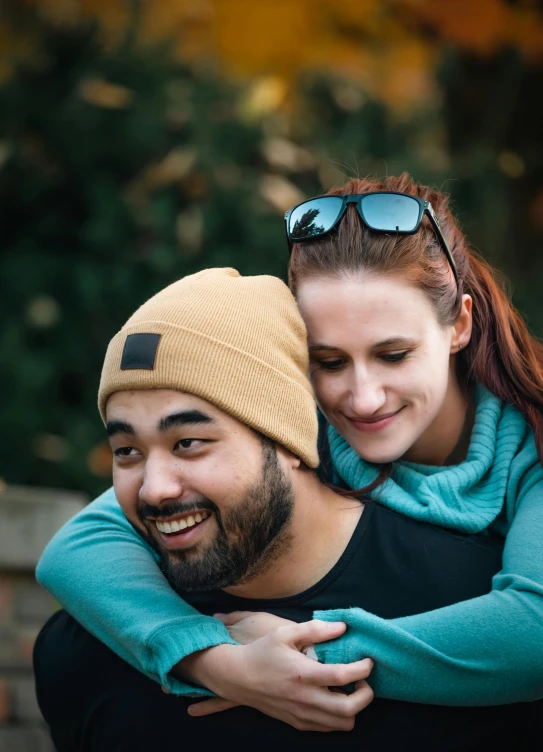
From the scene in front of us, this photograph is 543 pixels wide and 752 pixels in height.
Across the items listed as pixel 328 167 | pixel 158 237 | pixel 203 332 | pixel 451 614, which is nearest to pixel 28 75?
pixel 158 237

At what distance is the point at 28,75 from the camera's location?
6.40m

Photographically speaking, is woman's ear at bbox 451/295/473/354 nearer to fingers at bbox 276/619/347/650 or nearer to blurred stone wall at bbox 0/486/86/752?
fingers at bbox 276/619/347/650

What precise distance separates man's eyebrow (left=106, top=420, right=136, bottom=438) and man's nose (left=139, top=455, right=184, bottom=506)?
0.09 meters

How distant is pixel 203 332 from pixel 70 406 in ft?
11.8

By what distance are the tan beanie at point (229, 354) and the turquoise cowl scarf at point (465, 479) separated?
224mm

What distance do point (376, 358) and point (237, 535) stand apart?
63 centimetres

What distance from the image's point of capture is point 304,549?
3016 mm

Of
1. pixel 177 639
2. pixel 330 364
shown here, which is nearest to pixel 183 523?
pixel 177 639

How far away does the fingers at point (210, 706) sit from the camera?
2.88 metres

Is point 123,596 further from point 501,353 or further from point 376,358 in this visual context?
point 501,353

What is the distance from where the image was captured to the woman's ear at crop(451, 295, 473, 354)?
10.6 ft

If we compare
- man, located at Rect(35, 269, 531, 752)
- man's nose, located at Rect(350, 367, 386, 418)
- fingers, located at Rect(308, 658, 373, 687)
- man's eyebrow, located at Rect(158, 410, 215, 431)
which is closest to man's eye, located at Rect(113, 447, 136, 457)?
man, located at Rect(35, 269, 531, 752)

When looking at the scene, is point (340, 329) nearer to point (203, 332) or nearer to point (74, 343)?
point (203, 332)

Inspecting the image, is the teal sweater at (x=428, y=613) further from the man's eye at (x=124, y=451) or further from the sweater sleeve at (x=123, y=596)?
the man's eye at (x=124, y=451)
